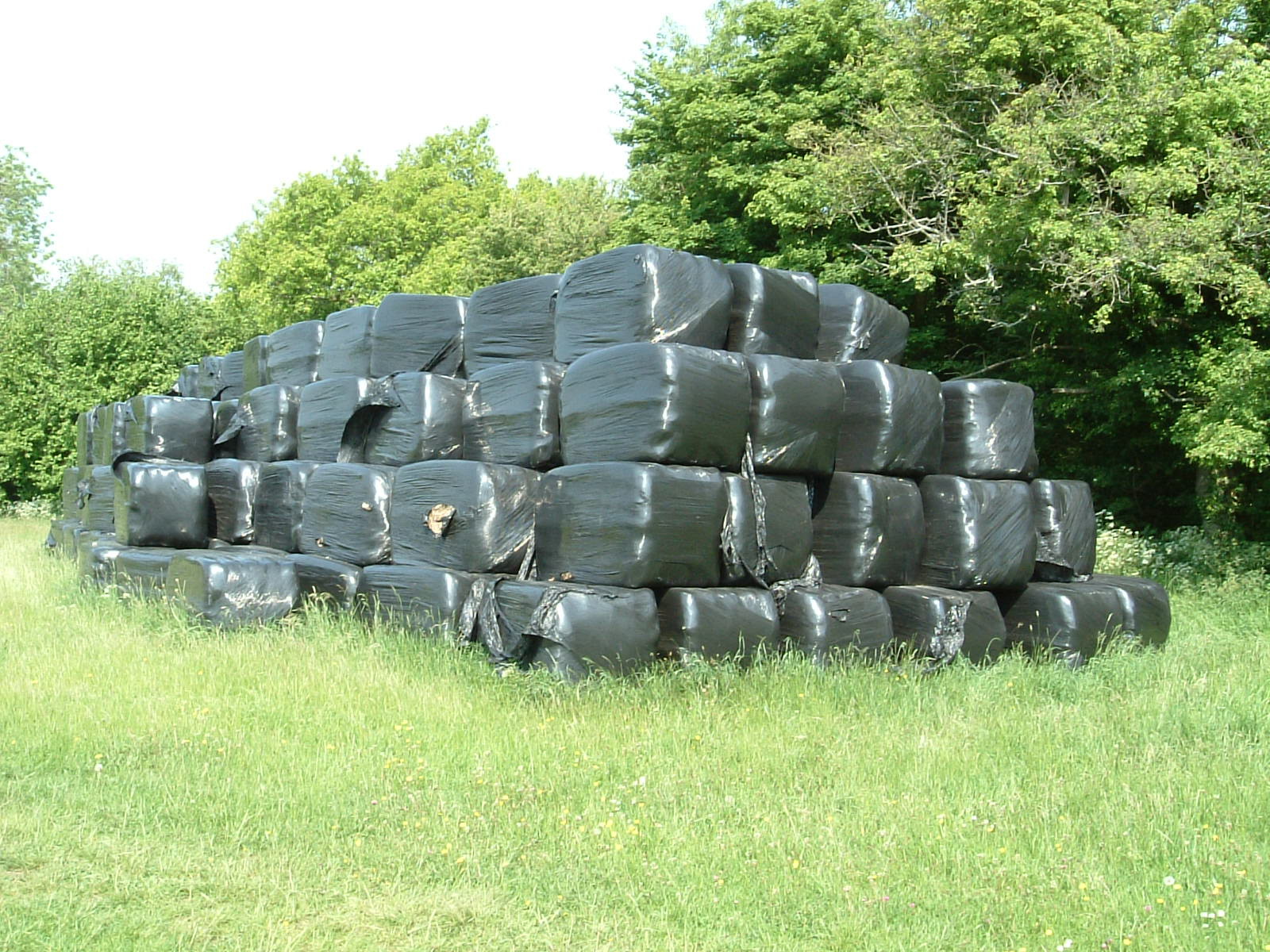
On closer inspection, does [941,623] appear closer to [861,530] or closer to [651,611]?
[861,530]

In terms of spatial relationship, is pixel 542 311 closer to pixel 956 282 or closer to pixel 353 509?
pixel 353 509

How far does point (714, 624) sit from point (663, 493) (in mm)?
816

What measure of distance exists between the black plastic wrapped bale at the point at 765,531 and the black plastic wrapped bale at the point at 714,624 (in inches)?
7.5

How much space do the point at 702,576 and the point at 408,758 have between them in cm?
219

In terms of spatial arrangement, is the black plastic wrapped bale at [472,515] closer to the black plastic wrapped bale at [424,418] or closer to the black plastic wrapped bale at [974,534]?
the black plastic wrapped bale at [424,418]

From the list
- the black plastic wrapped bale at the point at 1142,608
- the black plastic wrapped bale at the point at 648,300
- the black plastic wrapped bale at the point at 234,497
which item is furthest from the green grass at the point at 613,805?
the black plastic wrapped bale at the point at 234,497

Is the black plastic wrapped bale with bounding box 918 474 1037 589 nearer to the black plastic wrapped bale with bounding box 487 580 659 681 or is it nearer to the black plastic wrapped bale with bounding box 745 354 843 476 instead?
the black plastic wrapped bale with bounding box 745 354 843 476

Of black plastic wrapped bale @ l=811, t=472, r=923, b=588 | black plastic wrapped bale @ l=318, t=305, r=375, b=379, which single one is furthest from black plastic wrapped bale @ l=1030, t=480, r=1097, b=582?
black plastic wrapped bale @ l=318, t=305, r=375, b=379

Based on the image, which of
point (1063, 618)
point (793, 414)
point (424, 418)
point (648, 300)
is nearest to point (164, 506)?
point (424, 418)

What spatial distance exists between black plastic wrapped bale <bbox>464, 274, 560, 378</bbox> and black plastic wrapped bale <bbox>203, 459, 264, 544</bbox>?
8.11 feet

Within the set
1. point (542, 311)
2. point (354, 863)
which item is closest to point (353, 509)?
point (542, 311)

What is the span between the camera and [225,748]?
5715mm

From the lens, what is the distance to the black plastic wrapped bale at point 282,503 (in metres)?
9.46

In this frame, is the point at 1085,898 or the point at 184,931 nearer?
the point at 184,931
